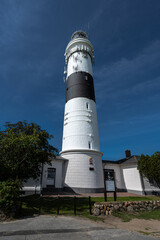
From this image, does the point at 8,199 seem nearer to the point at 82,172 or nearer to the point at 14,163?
the point at 14,163

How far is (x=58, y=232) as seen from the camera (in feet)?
19.0

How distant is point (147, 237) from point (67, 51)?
30.6 meters

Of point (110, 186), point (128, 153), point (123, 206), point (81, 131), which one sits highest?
point (81, 131)

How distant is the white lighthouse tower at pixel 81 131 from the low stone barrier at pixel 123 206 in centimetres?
701

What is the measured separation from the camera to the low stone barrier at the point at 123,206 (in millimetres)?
9109

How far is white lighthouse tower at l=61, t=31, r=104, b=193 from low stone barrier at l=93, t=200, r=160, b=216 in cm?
701

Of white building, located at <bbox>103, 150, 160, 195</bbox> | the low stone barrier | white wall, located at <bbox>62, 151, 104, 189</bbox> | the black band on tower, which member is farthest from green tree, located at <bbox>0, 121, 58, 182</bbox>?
white building, located at <bbox>103, 150, 160, 195</bbox>

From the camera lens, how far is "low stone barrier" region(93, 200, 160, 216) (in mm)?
9109

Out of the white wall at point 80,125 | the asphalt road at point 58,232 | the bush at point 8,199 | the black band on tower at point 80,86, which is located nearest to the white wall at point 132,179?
the white wall at point 80,125

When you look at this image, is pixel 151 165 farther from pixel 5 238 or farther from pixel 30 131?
pixel 5 238

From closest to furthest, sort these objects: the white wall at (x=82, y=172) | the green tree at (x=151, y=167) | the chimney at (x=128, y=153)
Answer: the white wall at (x=82, y=172), the green tree at (x=151, y=167), the chimney at (x=128, y=153)

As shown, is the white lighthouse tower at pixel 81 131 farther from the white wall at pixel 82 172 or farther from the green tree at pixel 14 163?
the green tree at pixel 14 163

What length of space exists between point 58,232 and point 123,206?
20.3 feet

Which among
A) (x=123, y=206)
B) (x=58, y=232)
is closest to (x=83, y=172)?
(x=123, y=206)
